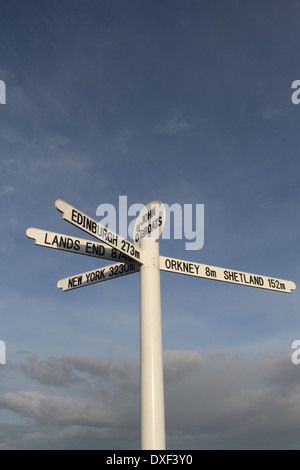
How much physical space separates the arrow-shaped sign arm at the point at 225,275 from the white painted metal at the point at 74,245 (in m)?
1.03

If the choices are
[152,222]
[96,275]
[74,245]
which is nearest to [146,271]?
[152,222]

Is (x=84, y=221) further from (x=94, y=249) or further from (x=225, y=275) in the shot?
(x=225, y=275)

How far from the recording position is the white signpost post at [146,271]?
311 inches

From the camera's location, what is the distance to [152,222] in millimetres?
9406

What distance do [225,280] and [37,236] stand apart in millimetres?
4438

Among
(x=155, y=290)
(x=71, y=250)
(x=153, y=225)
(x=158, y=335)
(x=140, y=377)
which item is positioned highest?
(x=153, y=225)

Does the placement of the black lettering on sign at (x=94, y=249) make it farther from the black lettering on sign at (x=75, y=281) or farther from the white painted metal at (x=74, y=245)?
the black lettering on sign at (x=75, y=281)

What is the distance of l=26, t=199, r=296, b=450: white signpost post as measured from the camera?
7891mm

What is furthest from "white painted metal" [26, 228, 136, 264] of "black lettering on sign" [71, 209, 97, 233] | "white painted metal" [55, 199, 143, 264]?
"black lettering on sign" [71, 209, 97, 233]

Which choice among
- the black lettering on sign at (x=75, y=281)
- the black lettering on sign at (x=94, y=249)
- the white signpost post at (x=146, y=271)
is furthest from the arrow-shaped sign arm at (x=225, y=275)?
the black lettering on sign at (x=75, y=281)

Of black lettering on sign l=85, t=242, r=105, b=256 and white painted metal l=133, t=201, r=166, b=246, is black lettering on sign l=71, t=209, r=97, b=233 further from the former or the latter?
white painted metal l=133, t=201, r=166, b=246

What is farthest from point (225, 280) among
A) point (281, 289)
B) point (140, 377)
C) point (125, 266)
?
point (140, 377)
